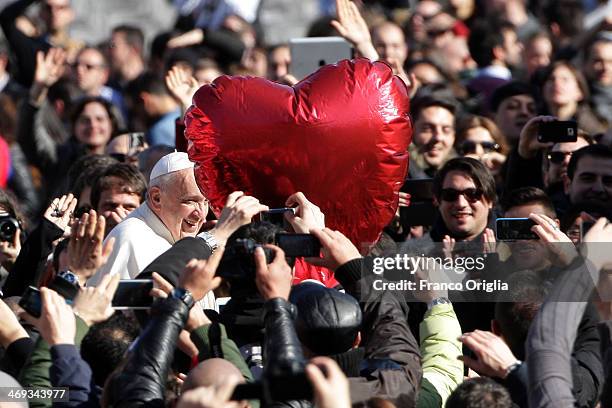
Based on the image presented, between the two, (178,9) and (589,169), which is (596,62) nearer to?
(589,169)

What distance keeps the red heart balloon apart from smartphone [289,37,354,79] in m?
1.68

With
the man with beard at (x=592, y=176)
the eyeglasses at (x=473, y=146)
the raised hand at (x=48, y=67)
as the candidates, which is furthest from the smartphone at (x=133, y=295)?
the raised hand at (x=48, y=67)

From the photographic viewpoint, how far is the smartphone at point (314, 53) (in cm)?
780

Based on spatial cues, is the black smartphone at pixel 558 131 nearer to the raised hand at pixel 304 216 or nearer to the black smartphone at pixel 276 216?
the raised hand at pixel 304 216

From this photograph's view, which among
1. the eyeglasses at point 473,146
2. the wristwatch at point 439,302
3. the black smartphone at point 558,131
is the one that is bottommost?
the wristwatch at point 439,302

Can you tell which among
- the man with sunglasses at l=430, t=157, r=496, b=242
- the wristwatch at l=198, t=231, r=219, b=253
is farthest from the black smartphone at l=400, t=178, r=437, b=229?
the wristwatch at l=198, t=231, r=219, b=253

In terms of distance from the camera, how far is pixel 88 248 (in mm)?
5363

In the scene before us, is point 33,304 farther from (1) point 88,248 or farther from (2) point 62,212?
(2) point 62,212

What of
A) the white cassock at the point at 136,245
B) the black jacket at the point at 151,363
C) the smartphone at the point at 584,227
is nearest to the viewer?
the black jacket at the point at 151,363

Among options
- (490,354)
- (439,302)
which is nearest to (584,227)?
(439,302)

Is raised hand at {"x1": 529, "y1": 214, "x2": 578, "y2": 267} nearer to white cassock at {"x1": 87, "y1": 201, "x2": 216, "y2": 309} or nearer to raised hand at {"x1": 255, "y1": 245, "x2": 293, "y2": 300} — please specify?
raised hand at {"x1": 255, "y1": 245, "x2": 293, "y2": 300}

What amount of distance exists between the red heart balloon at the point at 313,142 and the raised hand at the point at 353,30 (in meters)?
1.58

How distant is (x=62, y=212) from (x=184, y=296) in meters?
2.52

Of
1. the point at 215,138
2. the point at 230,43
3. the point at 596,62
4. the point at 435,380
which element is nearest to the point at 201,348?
the point at 435,380
